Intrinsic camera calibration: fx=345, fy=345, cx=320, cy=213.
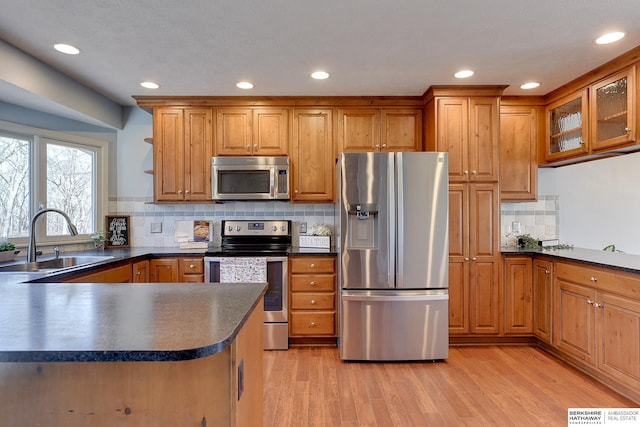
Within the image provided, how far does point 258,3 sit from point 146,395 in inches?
73.6

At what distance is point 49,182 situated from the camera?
3.11 metres

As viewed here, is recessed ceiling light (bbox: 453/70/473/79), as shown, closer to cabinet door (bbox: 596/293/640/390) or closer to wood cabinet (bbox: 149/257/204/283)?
cabinet door (bbox: 596/293/640/390)

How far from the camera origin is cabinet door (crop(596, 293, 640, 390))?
6.85 ft

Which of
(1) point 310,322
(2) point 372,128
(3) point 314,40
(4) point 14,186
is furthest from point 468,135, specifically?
(4) point 14,186

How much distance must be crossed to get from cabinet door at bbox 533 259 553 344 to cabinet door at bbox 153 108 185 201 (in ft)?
11.0

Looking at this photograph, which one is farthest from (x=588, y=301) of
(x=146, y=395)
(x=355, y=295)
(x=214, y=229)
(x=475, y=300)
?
(x=214, y=229)

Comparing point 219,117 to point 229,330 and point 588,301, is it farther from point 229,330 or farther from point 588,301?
point 588,301

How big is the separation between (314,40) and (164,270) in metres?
2.30

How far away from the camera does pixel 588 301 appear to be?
2.45 meters

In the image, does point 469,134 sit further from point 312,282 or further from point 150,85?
point 150,85

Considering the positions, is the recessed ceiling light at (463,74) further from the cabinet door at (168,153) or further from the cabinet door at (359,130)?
the cabinet door at (168,153)

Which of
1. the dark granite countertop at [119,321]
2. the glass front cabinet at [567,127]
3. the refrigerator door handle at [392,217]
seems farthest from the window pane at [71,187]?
the glass front cabinet at [567,127]

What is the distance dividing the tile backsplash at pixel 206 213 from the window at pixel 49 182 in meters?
0.32

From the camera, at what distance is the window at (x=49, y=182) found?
2787 mm
